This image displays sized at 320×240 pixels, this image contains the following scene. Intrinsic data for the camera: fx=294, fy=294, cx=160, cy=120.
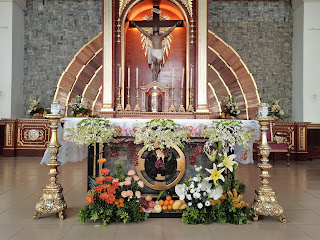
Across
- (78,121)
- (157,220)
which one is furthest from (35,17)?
(157,220)

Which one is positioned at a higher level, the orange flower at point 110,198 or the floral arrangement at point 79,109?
the floral arrangement at point 79,109

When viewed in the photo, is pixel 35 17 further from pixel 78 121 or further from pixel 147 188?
pixel 147 188

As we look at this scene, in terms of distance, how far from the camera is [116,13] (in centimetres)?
598

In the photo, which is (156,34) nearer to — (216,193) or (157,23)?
(157,23)

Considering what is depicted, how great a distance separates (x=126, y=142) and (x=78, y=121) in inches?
24.4

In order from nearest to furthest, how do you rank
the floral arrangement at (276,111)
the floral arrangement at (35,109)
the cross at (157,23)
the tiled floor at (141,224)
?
the tiled floor at (141,224)
the cross at (157,23)
the floral arrangement at (276,111)
the floral arrangement at (35,109)

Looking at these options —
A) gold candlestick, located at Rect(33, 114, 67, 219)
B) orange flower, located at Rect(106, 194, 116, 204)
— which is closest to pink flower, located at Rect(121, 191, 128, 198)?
orange flower, located at Rect(106, 194, 116, 204)

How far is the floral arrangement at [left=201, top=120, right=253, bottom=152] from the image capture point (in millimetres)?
3262

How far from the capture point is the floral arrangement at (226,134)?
3.26 m

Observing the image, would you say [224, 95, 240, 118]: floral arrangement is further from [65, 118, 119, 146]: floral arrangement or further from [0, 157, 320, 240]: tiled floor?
[65, 118, 119, 146]: floral arrangement

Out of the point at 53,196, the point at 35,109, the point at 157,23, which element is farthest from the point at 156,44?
the point at 35,109

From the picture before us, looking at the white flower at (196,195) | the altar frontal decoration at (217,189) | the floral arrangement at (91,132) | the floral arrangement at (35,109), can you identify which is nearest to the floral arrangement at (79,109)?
the floral arrangement at (35,109)

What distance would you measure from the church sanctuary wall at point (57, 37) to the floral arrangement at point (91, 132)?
19.3 ft

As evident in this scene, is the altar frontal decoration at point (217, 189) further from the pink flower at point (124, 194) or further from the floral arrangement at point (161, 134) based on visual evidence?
the pink flower at point (124, 194)
